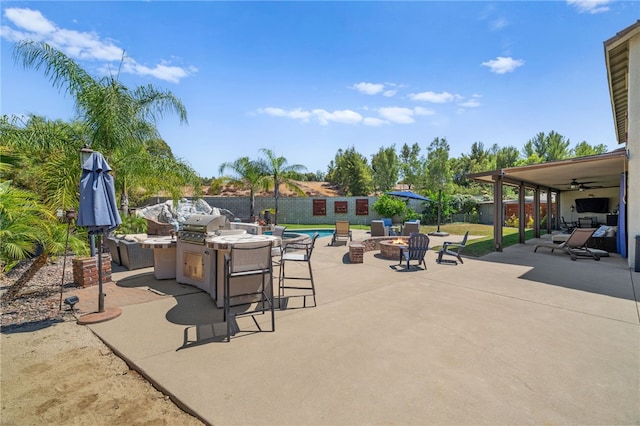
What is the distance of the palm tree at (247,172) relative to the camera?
21.3 meters

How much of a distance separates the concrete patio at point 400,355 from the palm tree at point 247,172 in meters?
16.0

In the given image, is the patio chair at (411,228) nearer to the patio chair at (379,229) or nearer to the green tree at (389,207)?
the patio chair at (379,229)

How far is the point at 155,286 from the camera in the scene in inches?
230

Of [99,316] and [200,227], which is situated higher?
[200,227]

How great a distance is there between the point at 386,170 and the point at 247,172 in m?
24.2

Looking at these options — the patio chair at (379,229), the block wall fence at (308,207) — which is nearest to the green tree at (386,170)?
the block wall fence at (308,207)

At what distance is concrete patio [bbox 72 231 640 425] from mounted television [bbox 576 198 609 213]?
15.9 metres

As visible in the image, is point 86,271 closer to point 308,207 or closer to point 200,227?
point 200,227

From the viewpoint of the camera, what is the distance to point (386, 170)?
40719mm

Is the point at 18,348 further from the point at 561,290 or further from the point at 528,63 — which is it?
the point at 528,63

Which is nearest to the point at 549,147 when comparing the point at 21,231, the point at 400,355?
the point at 400,355

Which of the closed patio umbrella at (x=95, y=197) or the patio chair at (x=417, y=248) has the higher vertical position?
the closed patio umbrella at (x=95, y=197)

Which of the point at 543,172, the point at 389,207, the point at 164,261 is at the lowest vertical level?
the point at 164,261

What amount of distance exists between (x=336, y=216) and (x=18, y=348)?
22.4 m
